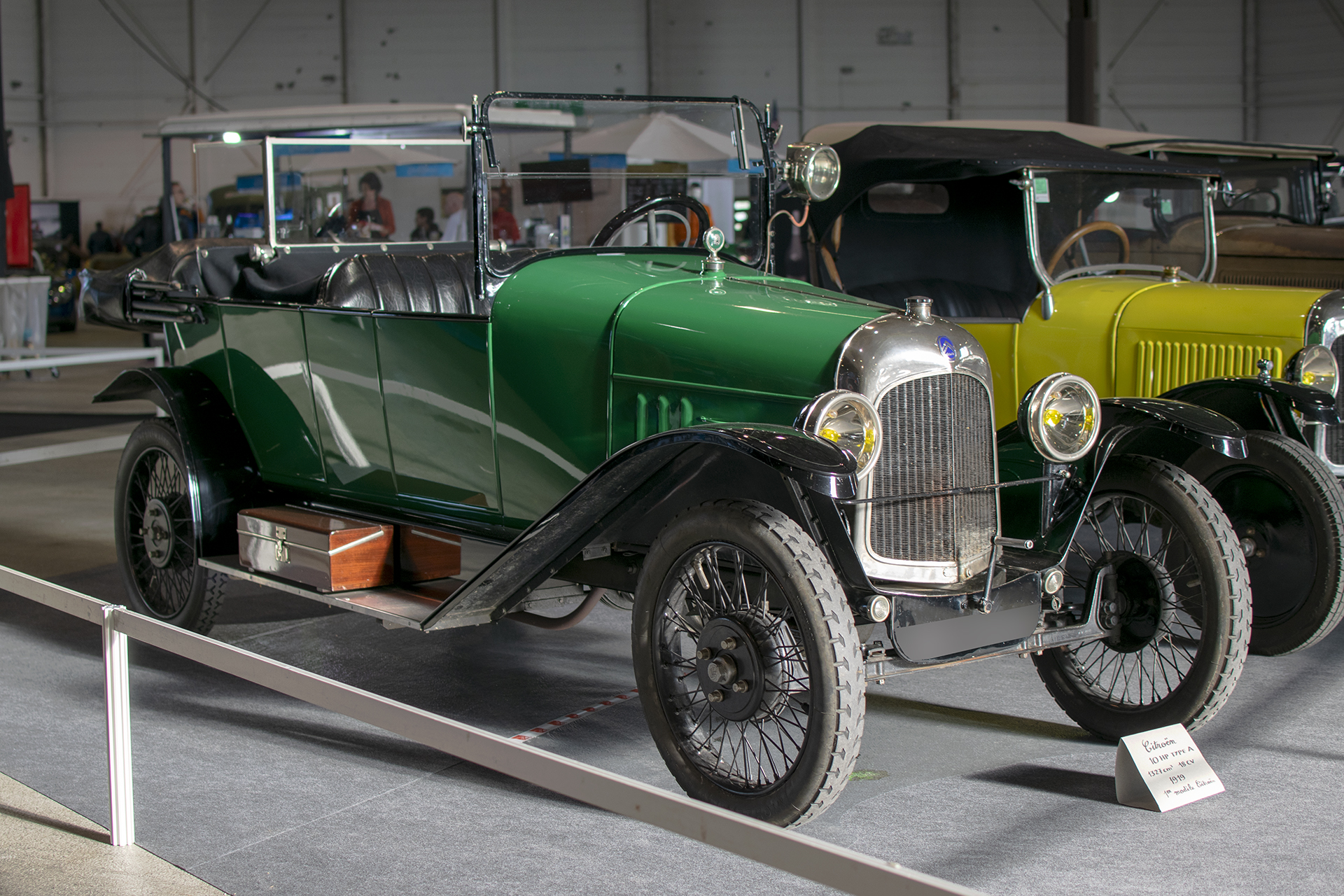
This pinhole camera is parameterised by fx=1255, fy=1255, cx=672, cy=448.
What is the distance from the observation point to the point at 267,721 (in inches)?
132

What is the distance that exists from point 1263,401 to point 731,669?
7.34ft

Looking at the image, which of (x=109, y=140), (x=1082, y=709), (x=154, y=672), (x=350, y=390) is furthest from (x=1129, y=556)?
(x=109, y=140)

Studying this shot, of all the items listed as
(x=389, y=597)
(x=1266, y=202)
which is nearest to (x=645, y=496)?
(x=389, y=597)

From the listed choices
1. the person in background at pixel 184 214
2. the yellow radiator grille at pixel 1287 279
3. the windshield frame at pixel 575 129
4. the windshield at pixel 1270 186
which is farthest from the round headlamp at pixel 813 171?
the person in background at pixel 184 214

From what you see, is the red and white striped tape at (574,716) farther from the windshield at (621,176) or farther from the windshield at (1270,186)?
the windshield at (1270,186)

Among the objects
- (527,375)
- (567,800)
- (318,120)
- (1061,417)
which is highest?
(318,120)

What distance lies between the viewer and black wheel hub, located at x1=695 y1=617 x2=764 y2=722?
102 inches

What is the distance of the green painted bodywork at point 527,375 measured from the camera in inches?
114

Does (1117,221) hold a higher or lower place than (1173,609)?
higher

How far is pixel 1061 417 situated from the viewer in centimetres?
290

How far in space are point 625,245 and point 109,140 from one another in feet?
60.5

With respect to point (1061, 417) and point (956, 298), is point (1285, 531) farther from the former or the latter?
point (956, 298)

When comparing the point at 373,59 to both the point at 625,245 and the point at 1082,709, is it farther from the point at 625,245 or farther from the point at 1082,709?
the point at 1082,709

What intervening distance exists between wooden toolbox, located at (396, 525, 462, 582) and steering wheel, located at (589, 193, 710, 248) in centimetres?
96
